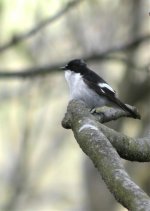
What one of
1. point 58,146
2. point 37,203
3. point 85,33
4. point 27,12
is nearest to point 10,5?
point 27,12

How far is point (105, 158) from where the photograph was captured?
314cm

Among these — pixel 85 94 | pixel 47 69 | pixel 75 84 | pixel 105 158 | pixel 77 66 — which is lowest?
pixel 105 158

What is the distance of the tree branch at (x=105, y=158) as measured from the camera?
8.64 feet

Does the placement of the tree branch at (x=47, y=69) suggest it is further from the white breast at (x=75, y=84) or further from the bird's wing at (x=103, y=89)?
the bird's wing at (x=103, y=89)

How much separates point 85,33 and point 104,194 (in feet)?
9.41

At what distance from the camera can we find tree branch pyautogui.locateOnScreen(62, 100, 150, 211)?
263 cm

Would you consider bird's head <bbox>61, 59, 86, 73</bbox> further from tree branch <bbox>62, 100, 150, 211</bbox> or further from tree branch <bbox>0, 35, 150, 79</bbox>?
tree branch <bbox>62, 100, 150, 211</bbox>

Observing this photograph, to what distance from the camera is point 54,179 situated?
15.9m

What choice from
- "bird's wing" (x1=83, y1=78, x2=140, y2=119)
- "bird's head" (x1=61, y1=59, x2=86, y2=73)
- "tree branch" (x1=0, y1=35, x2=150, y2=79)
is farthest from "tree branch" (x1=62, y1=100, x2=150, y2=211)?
"tree branch" (x1=0, y1=35, x2=150, y2=79)

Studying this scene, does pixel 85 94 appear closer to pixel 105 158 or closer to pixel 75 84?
pixel 75 84

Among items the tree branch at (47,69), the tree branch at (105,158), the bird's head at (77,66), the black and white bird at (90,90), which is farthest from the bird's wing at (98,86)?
the tree branch at (47,69)

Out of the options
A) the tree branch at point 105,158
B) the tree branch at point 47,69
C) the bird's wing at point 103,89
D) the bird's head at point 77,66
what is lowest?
the tree branch at point 105,158

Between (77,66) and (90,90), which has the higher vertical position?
(77,66)

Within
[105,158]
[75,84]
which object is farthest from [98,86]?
[105,158]
